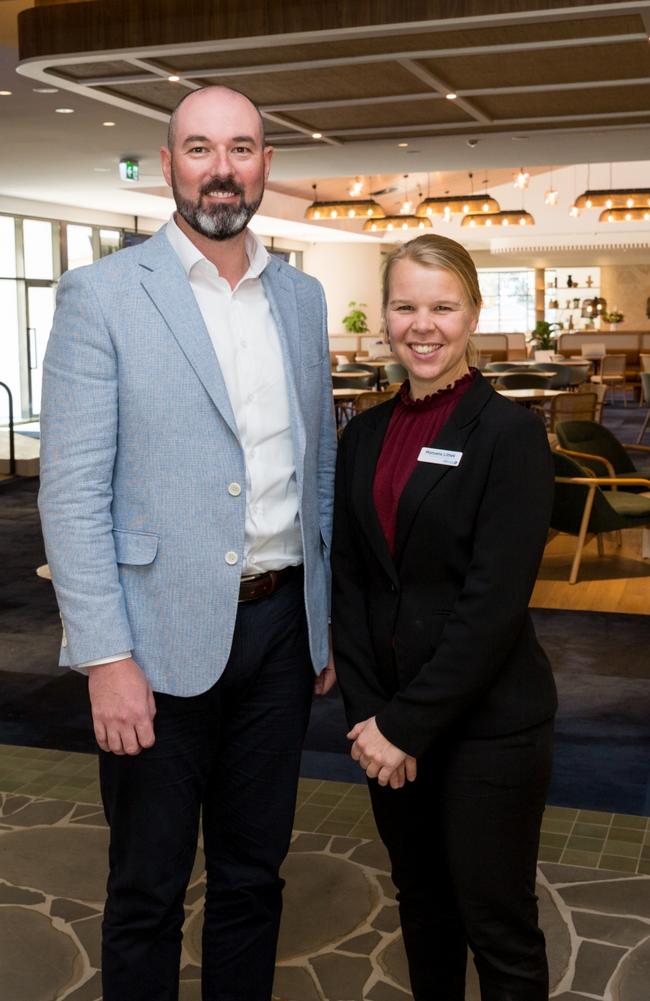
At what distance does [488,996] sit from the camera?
6.53ft

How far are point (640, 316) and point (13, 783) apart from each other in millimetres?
26214

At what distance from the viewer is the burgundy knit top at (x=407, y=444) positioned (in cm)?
195

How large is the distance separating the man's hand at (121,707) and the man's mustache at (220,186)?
2.66 feet

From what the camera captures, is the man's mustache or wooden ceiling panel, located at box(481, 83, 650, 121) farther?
Result: wooden ceiling panel, located at box(481, 83, 650, 121)

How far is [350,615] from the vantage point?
2.03m

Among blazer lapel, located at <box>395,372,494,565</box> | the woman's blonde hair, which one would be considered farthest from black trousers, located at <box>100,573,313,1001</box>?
the woman's blonde hair

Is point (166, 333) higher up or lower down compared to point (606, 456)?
higher up

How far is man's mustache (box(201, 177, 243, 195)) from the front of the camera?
6.26 feet

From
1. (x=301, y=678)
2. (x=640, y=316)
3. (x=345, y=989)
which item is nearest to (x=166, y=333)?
(x=301, y=678)

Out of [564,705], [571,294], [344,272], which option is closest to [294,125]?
[564,705]

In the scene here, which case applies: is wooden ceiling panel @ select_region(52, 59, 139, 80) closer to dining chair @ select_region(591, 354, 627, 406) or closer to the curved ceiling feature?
the curved ceiling feature

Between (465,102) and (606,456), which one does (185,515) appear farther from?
(465,102)

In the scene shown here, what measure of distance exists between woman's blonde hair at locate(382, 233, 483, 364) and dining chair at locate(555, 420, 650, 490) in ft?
18.8

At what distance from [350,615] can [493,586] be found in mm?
313
